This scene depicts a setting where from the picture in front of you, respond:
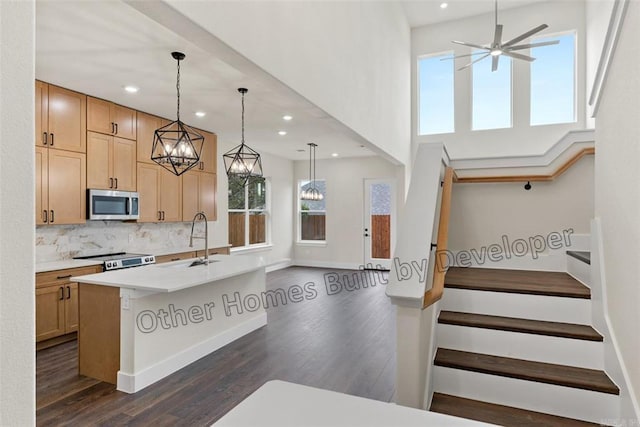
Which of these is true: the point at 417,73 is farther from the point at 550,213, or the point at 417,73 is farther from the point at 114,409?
the point at 114,409

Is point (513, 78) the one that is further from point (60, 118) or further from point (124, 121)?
point (60, 118)

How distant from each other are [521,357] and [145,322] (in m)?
2.71

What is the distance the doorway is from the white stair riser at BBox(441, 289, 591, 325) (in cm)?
587

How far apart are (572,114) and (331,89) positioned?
5.41 meters

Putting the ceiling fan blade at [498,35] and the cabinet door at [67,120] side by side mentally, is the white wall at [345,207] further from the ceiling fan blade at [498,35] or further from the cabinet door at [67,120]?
the cabinet door at [67,120]

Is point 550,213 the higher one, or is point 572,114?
point 572,114

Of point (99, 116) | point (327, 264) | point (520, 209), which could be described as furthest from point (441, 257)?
point (327, 264)

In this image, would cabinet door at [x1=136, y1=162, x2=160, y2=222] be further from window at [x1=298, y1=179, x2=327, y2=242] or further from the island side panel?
window at [x1=298, y1=179, x2=327, y2=242]

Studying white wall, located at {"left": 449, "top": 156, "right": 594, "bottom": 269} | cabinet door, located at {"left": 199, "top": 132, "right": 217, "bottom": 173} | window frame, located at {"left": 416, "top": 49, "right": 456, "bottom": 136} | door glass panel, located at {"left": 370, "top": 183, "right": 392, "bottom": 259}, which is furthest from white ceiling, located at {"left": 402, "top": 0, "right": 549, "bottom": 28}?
white wall, located at {"left": 449, "top": 156, "right": 594, "bottom": 269}

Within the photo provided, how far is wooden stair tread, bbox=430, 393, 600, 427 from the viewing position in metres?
1.86

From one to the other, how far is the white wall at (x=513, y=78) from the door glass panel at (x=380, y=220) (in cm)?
149

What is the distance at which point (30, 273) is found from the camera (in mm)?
753

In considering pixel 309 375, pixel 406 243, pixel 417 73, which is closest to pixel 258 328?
pixel 309 375

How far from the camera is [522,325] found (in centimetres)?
224
